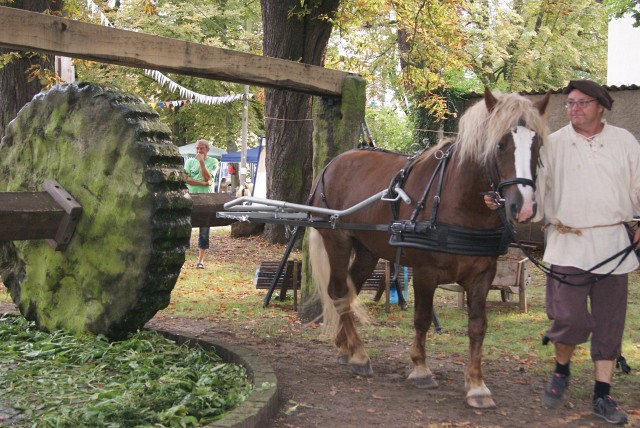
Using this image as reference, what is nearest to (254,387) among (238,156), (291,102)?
(291,102)

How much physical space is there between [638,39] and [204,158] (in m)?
17.7

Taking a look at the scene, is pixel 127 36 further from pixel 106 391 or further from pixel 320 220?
pixel 106 391

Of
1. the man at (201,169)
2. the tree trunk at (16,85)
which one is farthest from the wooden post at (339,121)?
the tree trunk at (16,85)

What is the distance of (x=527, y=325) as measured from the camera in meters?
8.19

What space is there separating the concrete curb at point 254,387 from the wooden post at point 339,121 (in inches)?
96.9

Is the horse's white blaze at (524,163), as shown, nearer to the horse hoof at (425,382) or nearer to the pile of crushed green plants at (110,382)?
the horse hoof at (425,382)

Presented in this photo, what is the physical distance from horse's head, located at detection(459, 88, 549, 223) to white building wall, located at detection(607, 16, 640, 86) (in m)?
21.0

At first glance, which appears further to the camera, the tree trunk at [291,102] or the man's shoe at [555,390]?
the tree trunk at [291,102]

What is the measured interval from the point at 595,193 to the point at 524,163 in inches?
23.8

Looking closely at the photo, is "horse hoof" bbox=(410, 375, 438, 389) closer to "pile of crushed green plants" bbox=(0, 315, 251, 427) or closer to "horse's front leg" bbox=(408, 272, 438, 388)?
"horse's front leg" bbox=(408, 272, 438, 388)

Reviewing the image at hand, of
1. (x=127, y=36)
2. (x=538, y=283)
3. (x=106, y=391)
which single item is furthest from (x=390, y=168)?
(x=538, y=283)

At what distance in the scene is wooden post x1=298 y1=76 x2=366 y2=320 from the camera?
753cm

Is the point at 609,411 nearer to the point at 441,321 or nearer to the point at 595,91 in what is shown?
the point at 595,91

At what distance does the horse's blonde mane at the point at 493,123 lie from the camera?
15.0ft
